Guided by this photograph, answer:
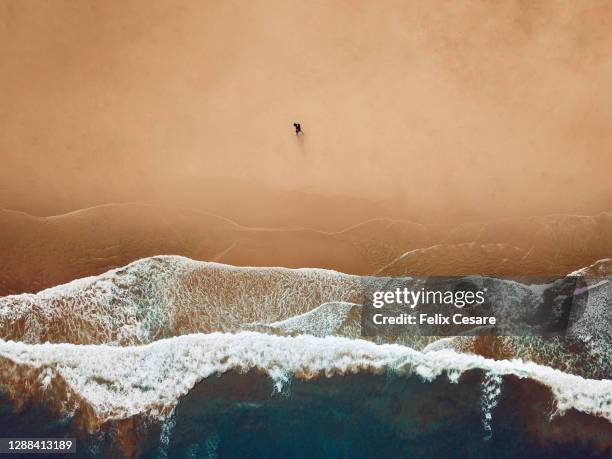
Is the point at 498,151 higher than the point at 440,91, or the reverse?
the point at 440,91

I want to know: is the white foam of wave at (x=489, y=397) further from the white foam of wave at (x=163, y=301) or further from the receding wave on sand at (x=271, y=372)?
the white foam of wave at (x=163, y=301)

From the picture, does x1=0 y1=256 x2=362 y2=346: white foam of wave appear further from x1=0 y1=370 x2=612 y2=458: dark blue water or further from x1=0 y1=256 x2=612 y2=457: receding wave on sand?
x1=0 y1=370 x2=612 y2=458: dark blue water

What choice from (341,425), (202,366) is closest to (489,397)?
(341,425)

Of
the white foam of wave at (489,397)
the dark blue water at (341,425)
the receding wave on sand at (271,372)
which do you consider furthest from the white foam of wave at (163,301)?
the white foam of wave at (489,397)

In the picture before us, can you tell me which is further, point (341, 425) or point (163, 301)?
point (163, 301)

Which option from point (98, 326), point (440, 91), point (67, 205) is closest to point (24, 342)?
point (98, 326)

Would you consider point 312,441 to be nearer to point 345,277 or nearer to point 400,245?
point 345,277

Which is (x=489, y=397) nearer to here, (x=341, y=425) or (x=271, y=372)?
(x=341, y=425)

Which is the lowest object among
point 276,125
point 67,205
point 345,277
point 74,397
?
point 74,397
